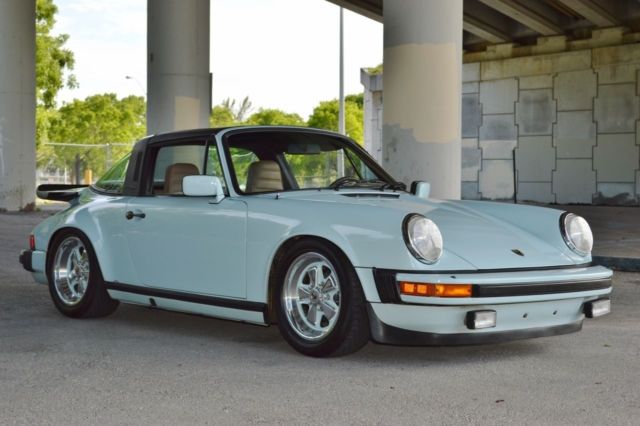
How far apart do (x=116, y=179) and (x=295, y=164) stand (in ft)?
4.68

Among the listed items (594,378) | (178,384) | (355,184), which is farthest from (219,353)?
(594,378)

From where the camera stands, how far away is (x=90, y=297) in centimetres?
687

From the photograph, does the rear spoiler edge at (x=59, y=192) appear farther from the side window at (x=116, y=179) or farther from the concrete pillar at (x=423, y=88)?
the concrete pillar at (x=423, y=88)

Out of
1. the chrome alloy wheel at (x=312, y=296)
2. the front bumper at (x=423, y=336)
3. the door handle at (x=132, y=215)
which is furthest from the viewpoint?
the door handle at (x=132, y=215)

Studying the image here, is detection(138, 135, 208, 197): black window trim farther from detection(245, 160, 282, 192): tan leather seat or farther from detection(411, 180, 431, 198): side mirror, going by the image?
detection(411, 180, 431, 198): side mirror

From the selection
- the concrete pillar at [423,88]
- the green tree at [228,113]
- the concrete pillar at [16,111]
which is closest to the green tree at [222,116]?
the green tree at [228,113]

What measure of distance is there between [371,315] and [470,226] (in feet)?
2.66

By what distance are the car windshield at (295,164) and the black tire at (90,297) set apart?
1354 mm

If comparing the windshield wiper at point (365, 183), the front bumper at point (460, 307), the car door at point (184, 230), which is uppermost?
the windshield wiper at point (365, 183)

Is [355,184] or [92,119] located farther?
[92,119]

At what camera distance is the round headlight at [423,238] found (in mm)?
5117

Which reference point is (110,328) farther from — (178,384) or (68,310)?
(178,384)

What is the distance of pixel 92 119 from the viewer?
246 ft

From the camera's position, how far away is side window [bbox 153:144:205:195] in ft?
21.6
